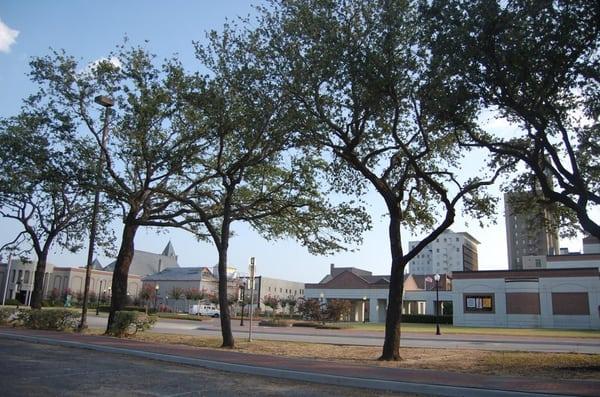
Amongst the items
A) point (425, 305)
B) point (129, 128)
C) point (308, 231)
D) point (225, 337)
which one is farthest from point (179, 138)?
point (425, 305)

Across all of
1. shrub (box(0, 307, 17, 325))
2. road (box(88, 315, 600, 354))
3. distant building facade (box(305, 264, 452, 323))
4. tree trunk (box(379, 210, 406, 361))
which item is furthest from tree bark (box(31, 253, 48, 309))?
distant building facade (box(305, 264, 452, 323))

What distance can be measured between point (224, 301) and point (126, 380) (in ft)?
32.1

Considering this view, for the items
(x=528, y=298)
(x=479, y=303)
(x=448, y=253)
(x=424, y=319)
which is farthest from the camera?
(x=448, y=253)

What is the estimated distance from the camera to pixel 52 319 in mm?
22578

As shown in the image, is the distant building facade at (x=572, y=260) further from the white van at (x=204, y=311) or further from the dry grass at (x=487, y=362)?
the dry grass at (x=487, y=362)

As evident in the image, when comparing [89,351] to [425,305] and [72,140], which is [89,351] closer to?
[72,140]

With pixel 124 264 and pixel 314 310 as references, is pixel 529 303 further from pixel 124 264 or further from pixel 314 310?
pixel 124 264

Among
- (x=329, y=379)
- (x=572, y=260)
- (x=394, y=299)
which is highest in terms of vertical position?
(x=572, y=260)

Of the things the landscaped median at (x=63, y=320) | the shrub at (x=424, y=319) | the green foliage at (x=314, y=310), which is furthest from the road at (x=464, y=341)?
the shrub at (x=424, y=319)

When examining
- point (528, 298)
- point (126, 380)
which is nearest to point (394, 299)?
point (126, 380)

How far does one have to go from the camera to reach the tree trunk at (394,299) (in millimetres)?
16391

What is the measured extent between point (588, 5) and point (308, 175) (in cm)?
1113

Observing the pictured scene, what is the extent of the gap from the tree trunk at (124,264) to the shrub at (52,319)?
6.22ft

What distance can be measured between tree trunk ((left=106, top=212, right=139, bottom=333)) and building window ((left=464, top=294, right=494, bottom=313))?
40.6 m
